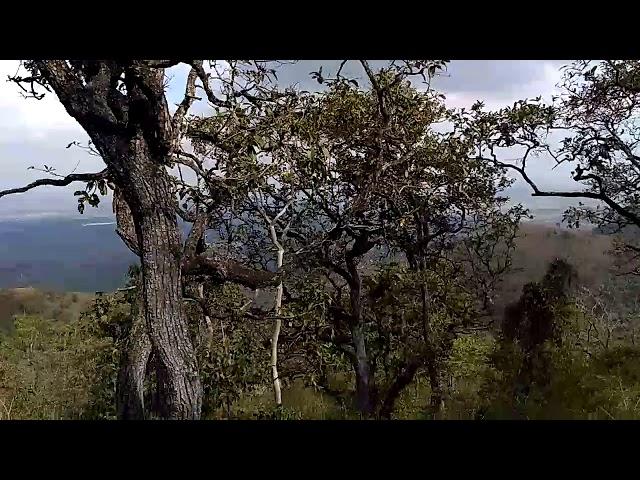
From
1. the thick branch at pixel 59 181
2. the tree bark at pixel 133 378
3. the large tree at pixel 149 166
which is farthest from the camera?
the tree bark at pixel 133 378

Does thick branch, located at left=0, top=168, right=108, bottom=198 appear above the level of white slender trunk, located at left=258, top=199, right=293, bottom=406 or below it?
above

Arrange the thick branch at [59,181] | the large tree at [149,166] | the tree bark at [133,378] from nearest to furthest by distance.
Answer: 1. the large tree at [149,166]
2. the thick branch at [59,181]
3. the tree bark at [133,378]

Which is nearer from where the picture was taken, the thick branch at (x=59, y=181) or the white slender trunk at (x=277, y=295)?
the thick branch at (x=59, y=181)

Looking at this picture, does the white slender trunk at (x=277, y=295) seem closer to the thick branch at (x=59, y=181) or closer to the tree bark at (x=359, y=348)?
the tree bark at (x=359, y=348)

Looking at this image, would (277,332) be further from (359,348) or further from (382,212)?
(382,212)

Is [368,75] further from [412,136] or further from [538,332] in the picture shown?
[538,332]

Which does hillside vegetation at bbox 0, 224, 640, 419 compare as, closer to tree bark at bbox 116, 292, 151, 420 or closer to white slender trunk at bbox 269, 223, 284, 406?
white slender trunk at bbox 269, 223, 284, 406

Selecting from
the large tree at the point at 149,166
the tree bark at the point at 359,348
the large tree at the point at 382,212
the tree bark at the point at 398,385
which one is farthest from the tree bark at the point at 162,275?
the tree bark at the point at 398,385

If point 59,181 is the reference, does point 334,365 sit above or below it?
below

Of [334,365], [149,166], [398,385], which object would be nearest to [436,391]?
[398,385]

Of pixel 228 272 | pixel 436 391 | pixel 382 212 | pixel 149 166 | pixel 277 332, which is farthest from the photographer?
pixel 436 391

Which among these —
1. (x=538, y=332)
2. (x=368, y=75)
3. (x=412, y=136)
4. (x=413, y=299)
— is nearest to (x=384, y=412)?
(x=413, y=299)

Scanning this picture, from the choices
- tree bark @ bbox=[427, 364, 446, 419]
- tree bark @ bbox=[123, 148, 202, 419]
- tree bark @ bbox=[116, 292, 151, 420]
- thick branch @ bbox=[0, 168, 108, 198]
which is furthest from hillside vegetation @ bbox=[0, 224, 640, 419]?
thick branch @ bbox=[0, 168, 108, 198]
